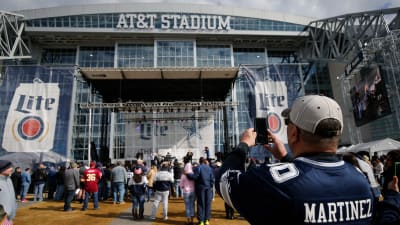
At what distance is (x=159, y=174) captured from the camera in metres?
8.06

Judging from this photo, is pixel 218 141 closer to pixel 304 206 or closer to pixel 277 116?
pixel 277 116

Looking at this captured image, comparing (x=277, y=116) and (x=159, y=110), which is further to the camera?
(x=159, y=110)

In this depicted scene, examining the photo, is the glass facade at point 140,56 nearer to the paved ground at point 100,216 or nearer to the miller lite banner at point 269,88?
the miller lite banner at point 269,88

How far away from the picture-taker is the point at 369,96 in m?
18.4

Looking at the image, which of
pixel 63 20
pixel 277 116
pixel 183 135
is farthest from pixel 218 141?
pixel 63 20

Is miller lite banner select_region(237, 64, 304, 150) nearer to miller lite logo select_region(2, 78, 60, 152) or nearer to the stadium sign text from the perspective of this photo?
miller lite logo select_region(2, 78, 60, 152)

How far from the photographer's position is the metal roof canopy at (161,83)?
63.3 feet

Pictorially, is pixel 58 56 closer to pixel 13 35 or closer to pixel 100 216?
pixel 13 35

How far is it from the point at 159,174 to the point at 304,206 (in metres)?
7.32

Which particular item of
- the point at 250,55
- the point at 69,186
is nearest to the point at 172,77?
the point at 69,186

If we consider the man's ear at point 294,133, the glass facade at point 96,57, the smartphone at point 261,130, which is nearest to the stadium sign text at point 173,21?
the glass facade at point 96,57

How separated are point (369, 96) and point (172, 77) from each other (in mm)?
13551

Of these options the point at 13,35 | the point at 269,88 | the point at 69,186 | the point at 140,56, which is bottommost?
the point at 69,186

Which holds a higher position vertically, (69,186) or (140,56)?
(140,56)
